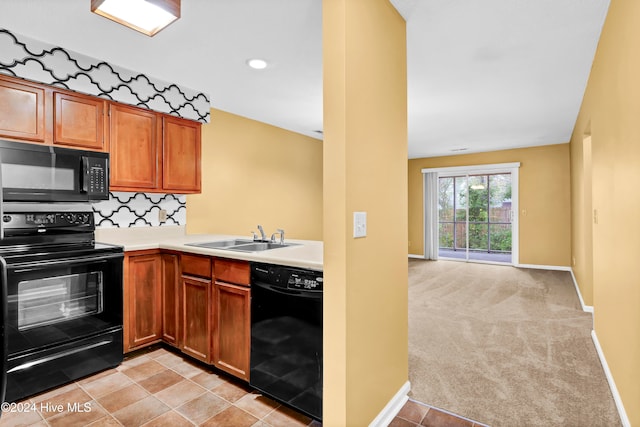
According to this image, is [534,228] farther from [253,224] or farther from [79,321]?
[79,321]

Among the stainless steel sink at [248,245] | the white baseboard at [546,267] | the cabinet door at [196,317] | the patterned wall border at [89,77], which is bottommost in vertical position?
the white baseboard at [546,267]

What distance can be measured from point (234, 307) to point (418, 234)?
6281 mm

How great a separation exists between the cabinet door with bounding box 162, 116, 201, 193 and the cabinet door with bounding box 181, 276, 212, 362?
42.5 inches

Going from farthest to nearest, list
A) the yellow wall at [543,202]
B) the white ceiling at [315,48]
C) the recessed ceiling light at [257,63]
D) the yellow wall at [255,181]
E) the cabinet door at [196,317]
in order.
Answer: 1. the yellow wall at [543,202]
2. the yellow wall at [255,181]
3. the recessed ceiling light at [257,63]
4. the cabinet door at [196,317]
5. the white ceiling at [315,48]

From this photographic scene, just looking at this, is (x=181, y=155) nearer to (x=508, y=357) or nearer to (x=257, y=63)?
(x=257, y=63)

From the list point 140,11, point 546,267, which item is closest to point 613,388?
point 140,11

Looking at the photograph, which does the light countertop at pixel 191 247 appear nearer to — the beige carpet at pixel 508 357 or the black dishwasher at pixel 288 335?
the black dishwasher at pixel 288 335

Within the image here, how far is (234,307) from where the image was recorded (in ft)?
7.20

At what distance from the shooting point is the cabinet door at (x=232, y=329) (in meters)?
2.13

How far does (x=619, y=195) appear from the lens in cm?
195

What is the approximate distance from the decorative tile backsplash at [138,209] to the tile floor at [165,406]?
1283 millimetres

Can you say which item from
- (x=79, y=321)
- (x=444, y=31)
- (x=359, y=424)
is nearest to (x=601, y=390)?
(x=359, y=424)

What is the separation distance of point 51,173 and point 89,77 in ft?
2.73

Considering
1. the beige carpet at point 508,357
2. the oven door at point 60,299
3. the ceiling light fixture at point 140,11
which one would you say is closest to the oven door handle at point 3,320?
the oven door at point 60,299
